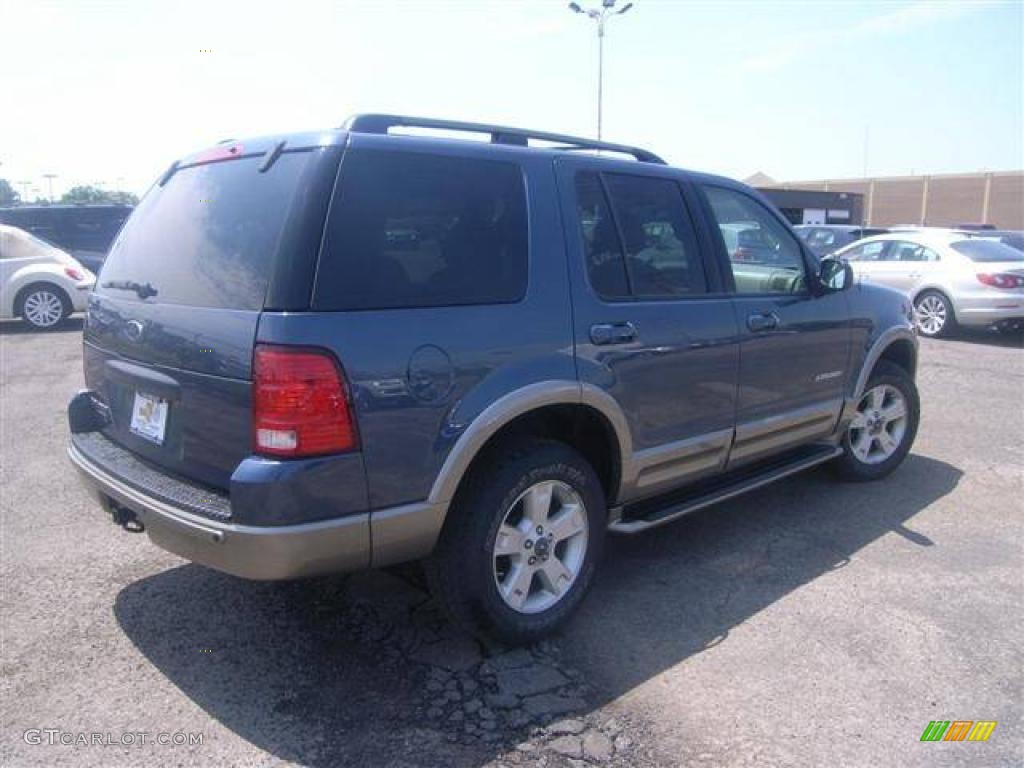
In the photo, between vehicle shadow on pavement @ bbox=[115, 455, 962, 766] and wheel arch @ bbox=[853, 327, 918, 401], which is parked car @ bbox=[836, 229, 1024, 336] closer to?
wheel arch @ bbox=[853, 327, 918, 401]

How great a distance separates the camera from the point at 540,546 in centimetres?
330

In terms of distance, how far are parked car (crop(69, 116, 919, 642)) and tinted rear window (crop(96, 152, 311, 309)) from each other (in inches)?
0.5

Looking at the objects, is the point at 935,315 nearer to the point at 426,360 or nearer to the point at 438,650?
the point at 438,650

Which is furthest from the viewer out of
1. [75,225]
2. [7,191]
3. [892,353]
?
[7,191]

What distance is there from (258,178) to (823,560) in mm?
3231

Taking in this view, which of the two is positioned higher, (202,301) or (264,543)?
(202,301)

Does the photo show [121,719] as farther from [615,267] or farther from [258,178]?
[615,267]

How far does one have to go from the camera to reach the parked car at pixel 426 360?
263cm

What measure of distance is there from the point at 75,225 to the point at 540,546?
1474 cm

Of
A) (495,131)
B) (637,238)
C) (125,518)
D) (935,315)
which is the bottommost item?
(935,315)

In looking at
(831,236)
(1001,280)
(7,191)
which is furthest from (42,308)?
(7,191)

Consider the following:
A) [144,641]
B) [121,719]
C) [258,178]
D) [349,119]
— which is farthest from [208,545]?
[349,119]

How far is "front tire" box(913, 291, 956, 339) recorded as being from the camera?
39.0 feet

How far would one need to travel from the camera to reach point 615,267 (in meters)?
3.54
